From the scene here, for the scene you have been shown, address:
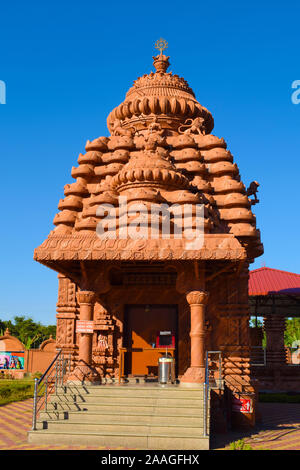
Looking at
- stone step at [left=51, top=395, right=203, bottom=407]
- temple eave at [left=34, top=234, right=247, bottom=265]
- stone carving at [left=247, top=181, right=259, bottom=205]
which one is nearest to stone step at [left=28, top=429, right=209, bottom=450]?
stone step at [left=51, top=395, right=203, bottom=407]

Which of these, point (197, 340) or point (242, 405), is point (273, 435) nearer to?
point (242, 405)

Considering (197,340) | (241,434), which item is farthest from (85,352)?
(241,434)

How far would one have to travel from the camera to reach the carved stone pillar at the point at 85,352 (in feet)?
41.1

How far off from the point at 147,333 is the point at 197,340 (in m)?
3.68

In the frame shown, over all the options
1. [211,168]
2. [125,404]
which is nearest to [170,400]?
[125,404]

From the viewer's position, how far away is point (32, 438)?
1022 cm

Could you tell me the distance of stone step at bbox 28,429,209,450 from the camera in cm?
962

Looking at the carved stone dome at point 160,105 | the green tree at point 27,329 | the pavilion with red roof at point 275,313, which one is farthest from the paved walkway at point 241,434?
the green tree at point 27,329

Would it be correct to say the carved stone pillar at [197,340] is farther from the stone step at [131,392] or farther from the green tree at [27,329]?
the green tree at [27,329]

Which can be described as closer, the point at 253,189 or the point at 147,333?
the point at 147,333

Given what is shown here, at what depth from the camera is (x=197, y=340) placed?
40.2 ft

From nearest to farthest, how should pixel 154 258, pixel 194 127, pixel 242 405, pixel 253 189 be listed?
pixel 154 258, pixel 242 405, pixel 253 189, pixel 194 127

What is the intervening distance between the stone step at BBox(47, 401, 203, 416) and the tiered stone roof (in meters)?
3.61
